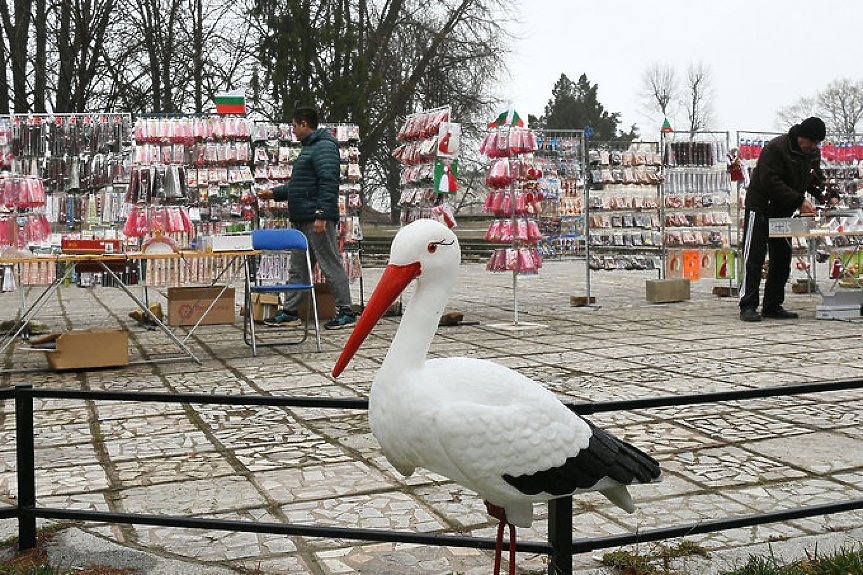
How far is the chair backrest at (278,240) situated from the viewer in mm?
7078

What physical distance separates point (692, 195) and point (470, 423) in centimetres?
1050

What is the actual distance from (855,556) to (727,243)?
32.1ft

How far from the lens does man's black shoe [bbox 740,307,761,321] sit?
28.8 ft

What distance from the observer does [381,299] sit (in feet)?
6.55

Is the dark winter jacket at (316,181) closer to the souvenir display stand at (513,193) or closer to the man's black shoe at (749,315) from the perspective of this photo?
the souvenir display stand at (513,193)

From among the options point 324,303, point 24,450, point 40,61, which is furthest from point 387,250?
point 24,450

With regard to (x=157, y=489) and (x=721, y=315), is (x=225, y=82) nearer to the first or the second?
(x=721, y=315)

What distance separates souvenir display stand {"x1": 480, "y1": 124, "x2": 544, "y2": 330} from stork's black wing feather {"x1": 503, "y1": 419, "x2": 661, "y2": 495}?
259 inches

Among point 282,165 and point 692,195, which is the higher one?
point 282,165

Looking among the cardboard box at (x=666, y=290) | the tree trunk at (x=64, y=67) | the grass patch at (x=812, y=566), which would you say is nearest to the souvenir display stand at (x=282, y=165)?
the cardboard box at (x=666, y=290)

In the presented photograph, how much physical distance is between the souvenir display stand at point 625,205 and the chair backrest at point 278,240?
16.8 ft

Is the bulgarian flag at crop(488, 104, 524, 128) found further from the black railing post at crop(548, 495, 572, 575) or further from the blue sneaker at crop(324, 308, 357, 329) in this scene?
the black railing post at crop(548, 495, 572, 575)

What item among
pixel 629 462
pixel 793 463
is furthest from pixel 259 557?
pixel 793 463

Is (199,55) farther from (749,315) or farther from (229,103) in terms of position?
(749,315)
